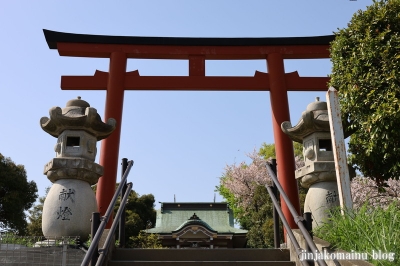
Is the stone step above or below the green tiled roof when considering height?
below

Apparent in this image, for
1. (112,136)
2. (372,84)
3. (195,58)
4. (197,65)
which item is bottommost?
(372,84)

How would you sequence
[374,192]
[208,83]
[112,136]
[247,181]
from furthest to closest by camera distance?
[247,181]
[374,192]
[208,83]
[112,136]

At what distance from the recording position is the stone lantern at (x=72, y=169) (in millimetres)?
5762

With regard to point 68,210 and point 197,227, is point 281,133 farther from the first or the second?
point 197,227

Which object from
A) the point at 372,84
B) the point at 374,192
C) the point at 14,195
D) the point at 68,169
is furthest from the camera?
the point at 14,195

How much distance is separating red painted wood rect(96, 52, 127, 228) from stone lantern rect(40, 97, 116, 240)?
279cm

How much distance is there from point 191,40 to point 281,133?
345cm

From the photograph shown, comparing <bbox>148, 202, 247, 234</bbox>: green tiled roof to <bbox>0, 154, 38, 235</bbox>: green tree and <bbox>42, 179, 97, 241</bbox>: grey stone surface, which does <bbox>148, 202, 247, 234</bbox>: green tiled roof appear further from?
<bbox>42, 179, 97, 241</bbox>: grey stone surface

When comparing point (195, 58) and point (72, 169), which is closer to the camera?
point (72, 169)

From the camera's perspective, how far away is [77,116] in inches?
247

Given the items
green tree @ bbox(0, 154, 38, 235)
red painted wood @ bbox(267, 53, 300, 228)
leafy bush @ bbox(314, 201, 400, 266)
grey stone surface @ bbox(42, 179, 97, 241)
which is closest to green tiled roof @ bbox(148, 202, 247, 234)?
green tree @ bbox(0, 154, 38, 235)

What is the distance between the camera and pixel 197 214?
22016 mm

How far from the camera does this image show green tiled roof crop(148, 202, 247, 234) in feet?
66.6

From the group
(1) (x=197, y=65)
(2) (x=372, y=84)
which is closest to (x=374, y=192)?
(1) (x=197, y=65)
